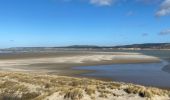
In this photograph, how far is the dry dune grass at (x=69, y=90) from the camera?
16.3 metres

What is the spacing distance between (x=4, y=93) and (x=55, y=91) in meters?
3.31

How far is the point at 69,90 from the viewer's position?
55.2 ft

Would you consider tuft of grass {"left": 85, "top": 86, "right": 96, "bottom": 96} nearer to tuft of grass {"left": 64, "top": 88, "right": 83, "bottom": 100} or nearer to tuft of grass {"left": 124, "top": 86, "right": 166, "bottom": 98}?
tuft of grass {"left": 64, "top": 88, "right": 83, "bottom": 100}

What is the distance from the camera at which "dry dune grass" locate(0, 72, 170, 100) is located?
642 inches

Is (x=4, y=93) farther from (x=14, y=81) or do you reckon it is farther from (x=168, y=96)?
(x=168, y=96)

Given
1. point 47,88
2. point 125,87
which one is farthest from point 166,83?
point 47,88

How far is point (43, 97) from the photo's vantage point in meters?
16.6

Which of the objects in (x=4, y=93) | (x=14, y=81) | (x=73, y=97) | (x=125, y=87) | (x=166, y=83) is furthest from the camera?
(x=166, y=83)

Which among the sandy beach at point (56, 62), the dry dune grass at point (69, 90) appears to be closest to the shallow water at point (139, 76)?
the sandy beach at point (56, 62)

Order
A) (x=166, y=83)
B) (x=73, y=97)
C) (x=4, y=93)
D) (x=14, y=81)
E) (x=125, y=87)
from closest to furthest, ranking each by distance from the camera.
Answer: (x=73, y=97) → (x=125, y=87) → (x=4, y=93) → (x=14, y=81) → (x=166, y=83)

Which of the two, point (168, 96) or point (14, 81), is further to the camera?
point (14, 81)

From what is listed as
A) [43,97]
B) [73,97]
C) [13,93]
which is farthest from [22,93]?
[73,97]

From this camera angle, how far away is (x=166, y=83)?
26.4 metres

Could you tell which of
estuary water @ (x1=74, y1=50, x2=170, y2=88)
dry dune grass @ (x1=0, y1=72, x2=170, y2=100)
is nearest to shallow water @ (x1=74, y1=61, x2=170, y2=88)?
estuary water @ (x1=74, y1=50, x2=170, y2=88)
